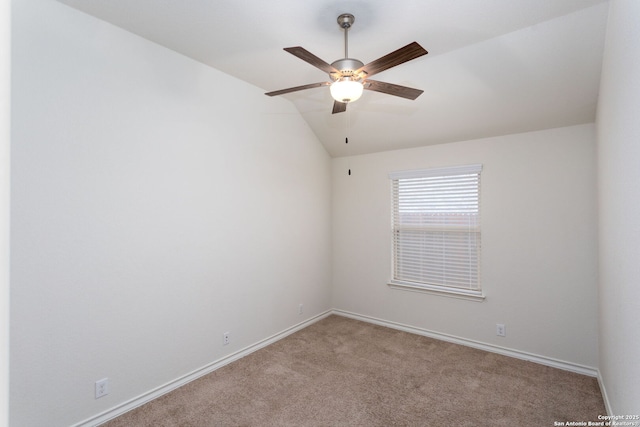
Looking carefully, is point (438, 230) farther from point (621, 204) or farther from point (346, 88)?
point (346, 88)

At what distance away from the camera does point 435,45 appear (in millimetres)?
2598

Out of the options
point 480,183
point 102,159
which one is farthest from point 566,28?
point 102,159

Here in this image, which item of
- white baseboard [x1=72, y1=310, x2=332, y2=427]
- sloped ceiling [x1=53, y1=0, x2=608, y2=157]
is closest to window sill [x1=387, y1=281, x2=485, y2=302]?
white baseboard [x1=72, y1=310, x2=332, y2=427]

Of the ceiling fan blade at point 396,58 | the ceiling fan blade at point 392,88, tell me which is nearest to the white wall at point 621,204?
the ceiling fan blade at point 396,58

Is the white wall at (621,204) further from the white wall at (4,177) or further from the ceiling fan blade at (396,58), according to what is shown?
the white wall at (4,177)

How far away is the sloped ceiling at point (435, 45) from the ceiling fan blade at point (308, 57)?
49cm

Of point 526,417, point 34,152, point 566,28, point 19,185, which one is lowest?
point 526,417

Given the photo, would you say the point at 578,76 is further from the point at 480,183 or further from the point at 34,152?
the point at 34,152

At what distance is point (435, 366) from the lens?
3.12 m

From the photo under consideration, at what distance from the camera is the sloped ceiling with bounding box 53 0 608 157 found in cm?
216

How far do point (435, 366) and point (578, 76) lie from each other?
9.12 feet

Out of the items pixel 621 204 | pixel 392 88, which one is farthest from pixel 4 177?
pixel 621 204

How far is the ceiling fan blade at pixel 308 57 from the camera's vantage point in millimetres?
1769

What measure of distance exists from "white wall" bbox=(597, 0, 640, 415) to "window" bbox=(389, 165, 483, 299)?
1259mm
